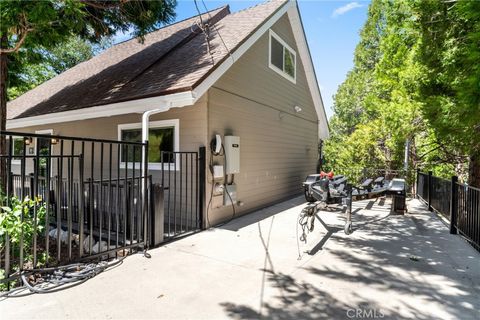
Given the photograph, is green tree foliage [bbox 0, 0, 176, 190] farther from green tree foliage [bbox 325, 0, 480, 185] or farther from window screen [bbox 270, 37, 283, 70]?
green tree foliage [bbox 325, 0, 480, 185]

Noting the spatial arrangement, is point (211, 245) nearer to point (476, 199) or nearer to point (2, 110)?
point (476, 199)

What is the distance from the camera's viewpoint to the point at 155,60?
25.9ft

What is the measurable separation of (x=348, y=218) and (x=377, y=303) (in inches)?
91.2

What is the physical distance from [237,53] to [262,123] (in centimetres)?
226

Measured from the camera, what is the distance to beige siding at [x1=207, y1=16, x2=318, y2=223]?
6.40 meters

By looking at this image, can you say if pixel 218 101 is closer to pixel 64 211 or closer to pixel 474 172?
pixel 64 211

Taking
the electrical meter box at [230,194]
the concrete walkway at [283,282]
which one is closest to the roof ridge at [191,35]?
the electrical meter box at [230,194]

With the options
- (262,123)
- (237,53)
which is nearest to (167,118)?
(237,53)

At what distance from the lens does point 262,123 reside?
795 cm

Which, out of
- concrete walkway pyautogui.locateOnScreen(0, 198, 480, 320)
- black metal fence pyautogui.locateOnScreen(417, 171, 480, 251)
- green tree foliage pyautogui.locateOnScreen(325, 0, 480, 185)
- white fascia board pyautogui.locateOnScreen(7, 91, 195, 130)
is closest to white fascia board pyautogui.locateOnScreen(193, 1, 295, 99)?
white fascia board pyautogui.locateOnScreen(7, 91, 195, 130)

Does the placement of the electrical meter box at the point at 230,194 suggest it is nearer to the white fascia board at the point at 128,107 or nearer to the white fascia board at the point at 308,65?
the white fascia board at the point at 128,107

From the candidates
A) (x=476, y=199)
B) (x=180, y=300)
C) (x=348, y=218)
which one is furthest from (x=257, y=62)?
(x=180, y=300)

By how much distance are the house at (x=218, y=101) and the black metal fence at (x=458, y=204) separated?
166 inches

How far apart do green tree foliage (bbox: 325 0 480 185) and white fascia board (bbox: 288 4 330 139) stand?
157 cm
